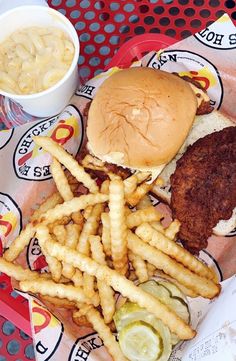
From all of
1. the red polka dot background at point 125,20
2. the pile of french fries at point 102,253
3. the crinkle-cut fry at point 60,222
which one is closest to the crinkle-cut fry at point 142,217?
the pile of french fries at point 102,253

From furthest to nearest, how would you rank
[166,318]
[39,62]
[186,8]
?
[186,8] → [39,62] → [166,318]

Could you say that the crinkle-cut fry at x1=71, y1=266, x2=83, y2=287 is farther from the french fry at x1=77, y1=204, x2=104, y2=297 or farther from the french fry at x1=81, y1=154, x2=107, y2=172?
the french fry at x1=81, y1=154, x2=107, y2=172

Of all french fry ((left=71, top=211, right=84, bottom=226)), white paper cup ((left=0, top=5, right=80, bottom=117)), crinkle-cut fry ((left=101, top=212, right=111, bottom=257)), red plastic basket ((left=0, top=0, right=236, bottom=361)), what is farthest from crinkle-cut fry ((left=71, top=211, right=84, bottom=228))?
red plastic basket ((left=0, top=0, right=236, bottom=361))

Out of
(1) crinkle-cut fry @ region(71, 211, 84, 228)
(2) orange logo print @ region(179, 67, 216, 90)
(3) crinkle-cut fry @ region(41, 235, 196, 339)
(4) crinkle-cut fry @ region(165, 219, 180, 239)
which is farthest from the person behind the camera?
(2) orange logo print @ region(179, 67, 216, 90)

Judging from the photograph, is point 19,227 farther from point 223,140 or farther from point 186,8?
point 186,8

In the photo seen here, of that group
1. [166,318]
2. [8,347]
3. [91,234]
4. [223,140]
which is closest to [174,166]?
[223,140]

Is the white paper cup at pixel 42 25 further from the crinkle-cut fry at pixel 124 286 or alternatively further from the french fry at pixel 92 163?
the crinkle-cut fry at pixel 124 286
